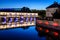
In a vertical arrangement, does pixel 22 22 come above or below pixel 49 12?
below

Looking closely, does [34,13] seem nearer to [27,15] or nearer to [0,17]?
[27,15]

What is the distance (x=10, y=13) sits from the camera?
103 ft

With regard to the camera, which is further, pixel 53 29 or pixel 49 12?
pixel 49 12

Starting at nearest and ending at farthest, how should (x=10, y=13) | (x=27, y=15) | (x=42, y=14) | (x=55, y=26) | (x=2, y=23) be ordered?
(x=55, y=26) → (x=2, y=23) → (x=10, y=13) → (x=27, y=15) → (x=42, y=14)

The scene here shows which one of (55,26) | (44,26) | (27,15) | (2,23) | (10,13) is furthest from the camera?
(27,15)

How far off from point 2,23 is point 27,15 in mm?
6809

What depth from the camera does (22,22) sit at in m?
32.2

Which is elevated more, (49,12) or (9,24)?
(49,12)

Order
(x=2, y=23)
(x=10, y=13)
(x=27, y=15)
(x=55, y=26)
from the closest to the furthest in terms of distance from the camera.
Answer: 1. (x=55, y=26)
2. (x=2, y=23)
3. (x=10, y=13)
4. (x=27, y=15)

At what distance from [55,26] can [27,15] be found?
1626 centimetres

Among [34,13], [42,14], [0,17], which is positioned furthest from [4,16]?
[42,14]

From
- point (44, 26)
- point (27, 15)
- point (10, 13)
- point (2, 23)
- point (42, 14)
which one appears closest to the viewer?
point (44, 26)

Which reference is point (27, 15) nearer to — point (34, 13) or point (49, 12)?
point (34, 13)

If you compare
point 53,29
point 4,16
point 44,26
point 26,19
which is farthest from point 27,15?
point 53,29
